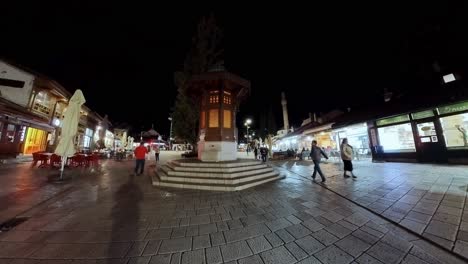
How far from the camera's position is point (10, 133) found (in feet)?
42.2

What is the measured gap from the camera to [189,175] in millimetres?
7055

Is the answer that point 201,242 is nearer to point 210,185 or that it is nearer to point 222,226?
point 222,226

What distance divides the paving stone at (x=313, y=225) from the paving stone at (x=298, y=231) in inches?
4.2

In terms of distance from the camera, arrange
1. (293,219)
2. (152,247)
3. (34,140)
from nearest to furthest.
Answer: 1. (152,247)
2. (293,219)
3. (34,140)

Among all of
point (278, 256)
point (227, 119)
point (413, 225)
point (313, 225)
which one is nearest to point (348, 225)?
point (313, 225)

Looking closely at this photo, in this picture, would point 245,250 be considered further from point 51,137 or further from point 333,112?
point 333,112

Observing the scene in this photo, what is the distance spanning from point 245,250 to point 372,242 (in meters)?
1.94

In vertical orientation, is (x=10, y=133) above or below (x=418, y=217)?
above

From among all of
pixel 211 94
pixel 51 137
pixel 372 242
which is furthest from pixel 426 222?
pixel 51 137

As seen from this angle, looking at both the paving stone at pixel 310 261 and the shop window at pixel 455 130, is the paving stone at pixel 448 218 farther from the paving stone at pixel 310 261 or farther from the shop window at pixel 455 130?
the shop window at pixel 455 130

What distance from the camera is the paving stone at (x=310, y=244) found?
2.41 meters

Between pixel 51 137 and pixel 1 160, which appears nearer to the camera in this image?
pixel 1 160

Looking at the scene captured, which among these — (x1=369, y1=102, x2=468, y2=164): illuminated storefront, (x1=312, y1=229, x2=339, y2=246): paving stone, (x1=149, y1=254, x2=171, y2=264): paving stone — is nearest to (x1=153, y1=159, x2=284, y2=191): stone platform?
(x1=312, y1=229, x2=339, y2=246): paving stone

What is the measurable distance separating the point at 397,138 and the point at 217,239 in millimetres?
14881
